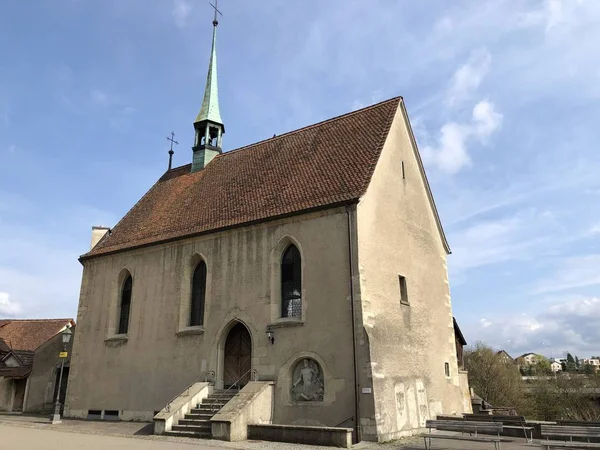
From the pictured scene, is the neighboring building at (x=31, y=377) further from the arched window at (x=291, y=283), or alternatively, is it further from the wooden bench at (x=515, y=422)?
the wooden bench at (x=515, y=422)

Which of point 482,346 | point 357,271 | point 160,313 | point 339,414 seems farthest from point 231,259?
point 482,346

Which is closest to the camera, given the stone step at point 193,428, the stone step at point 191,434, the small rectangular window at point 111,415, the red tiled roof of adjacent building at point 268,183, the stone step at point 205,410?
the stone step at point 191,434

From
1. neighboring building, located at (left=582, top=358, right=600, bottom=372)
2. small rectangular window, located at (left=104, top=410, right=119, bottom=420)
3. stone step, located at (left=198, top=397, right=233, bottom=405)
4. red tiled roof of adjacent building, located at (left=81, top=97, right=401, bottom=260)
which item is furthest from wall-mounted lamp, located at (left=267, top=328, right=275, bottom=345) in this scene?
neighboring building, located at (left=582, top=358, right=600, bottom=372)

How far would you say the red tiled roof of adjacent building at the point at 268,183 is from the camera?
17281 mm

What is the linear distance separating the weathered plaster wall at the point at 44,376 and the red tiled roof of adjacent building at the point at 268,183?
5.92 metres

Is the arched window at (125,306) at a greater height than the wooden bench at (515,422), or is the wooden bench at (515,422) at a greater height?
the arched window at (125,306)

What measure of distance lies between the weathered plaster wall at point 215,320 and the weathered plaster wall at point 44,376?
13.9 ft

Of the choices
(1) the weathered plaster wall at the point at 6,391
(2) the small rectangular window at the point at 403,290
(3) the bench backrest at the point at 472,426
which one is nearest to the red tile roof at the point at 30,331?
(1) the weathered plaster wall at the point at 6,391

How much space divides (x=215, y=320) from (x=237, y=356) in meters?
1.51

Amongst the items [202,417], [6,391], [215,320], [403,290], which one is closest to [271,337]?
[215,320]

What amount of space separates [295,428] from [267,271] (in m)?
5.49

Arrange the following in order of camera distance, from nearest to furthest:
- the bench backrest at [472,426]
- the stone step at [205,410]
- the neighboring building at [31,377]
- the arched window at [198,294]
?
the bench backrest at [472,426], the stone step at [205,410], the arched window at [198,294], the neighboring building at [31,377]

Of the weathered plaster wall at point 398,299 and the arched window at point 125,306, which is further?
the arched window at point 125,306

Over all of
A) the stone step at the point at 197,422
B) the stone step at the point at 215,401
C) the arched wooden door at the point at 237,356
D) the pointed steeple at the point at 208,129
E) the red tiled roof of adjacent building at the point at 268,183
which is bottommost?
the stone step at the point at 197,422
